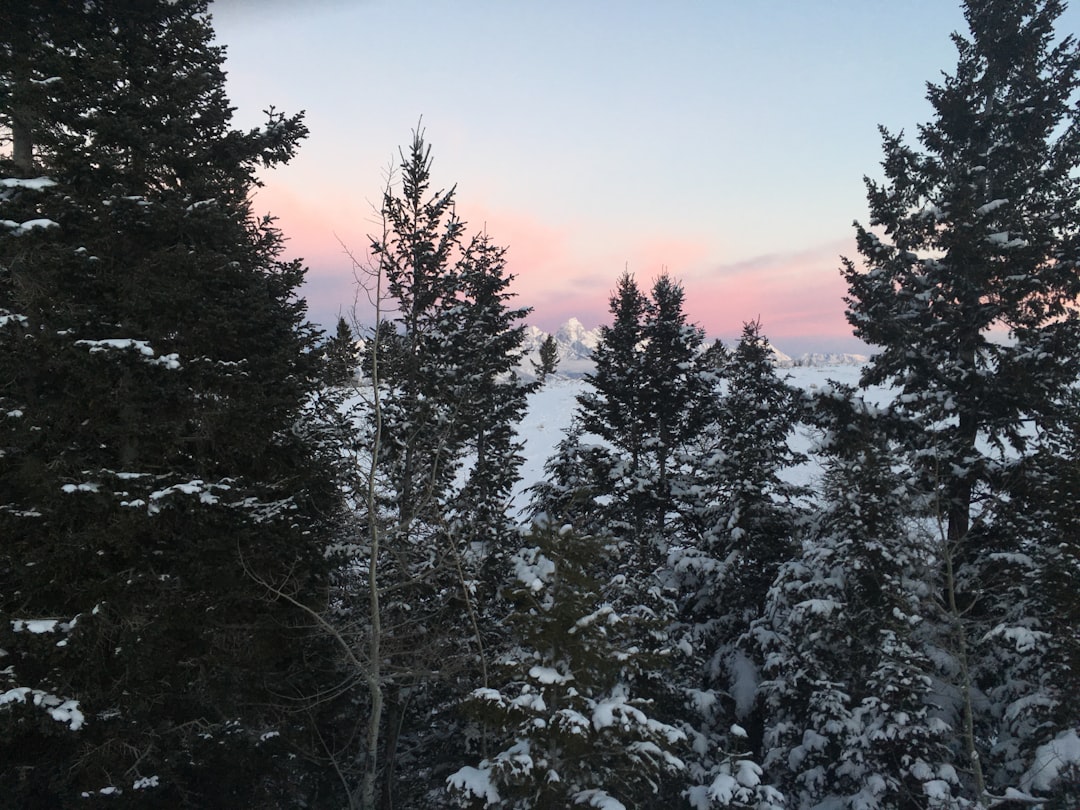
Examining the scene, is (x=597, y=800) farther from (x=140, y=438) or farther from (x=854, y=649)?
(x=140, y=438)

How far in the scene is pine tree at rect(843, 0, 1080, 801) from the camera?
45.0 feet

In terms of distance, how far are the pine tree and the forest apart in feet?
0.34

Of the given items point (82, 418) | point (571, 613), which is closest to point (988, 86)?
point (571, 613)

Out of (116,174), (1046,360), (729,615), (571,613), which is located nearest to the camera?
(571,613)

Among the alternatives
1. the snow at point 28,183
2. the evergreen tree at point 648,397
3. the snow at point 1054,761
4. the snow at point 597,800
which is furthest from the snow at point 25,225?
the snow at point 1054,761

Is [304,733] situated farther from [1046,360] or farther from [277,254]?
[1046,360]

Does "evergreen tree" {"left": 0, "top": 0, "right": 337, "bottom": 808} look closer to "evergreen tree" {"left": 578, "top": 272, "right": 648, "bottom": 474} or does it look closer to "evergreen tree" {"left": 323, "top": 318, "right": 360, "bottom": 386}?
"evergreen tree" {"left": 323, "top": 318, "right": 360, "bottom": 386}

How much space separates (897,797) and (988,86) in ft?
59.1

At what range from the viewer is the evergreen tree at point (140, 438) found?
9250 mm

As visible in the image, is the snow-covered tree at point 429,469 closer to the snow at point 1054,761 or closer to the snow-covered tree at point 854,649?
the snow-covered tree at point 854,649

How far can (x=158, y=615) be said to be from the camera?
9.56 meters

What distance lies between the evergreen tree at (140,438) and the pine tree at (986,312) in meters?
14.2

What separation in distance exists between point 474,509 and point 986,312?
14392 mm

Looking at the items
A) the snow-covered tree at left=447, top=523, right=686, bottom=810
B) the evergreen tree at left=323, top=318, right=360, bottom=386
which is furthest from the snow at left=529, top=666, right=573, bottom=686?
the evergreen tree at left=323, top=318, right=360, bottom=386
